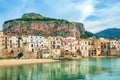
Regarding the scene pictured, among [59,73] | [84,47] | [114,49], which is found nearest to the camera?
[59,73]

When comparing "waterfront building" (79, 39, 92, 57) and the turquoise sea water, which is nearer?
the turquoise sea water

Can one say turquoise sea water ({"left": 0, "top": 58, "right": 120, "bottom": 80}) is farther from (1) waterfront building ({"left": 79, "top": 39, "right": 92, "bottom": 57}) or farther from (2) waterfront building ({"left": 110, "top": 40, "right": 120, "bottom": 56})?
(2) waterfront building ({"left": 110, "top": 40, "right": 120, "bottom": 56})

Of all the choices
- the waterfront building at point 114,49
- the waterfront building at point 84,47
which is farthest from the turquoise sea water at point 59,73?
the waterfront building at point 114,49

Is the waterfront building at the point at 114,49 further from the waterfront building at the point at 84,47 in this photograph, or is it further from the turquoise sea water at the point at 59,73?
the turquoise sea water at the point at 59,73

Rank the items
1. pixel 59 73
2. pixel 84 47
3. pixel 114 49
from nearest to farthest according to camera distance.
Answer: pixel 59 73, pixel 84 47, pixel 114 49

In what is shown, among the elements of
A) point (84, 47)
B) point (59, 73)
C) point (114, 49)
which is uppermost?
point (84, 47)

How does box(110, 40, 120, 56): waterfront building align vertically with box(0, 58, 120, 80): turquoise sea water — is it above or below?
above

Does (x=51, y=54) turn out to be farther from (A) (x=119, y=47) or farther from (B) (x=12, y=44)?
Result: (A) (x=119, y=47)

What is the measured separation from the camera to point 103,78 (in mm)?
51719

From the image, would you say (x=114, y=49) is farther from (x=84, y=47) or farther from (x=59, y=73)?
(x=59, y=73)

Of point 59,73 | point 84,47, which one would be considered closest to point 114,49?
point 84,47

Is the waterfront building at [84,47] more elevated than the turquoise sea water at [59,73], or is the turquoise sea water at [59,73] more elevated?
the waterfront building at [84,47]

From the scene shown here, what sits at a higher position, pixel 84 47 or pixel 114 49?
pixel 84 47

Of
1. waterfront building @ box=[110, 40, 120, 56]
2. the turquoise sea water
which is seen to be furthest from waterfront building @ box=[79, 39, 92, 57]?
the turquoise sea water
